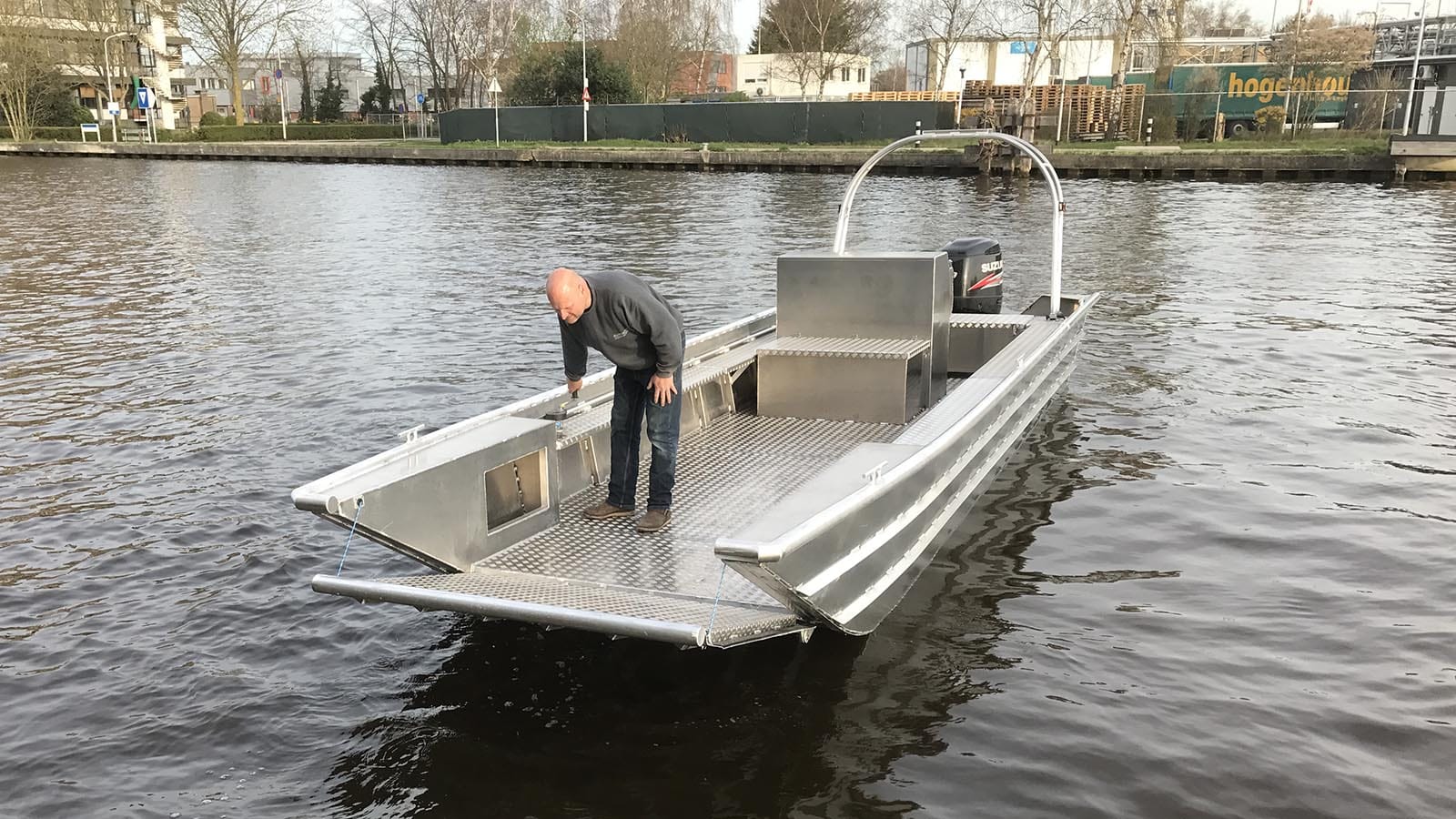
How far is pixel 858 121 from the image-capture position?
45969 mm

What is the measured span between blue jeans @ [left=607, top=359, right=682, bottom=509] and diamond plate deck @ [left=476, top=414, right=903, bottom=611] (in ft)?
0.57

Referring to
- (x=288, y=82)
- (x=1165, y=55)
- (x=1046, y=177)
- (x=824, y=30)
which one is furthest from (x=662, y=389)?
(x=288, y=82)

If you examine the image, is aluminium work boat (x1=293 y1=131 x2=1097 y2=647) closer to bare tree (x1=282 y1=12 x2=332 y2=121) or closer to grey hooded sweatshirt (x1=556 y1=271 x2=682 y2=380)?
grey hooded sweatshirt (x1=556 y1=271 x2=682 y2=380)

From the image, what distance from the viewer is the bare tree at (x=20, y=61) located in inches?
2227

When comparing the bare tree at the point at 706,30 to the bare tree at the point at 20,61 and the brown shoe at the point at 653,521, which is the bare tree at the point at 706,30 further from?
the brown shoe at the point at 653,521

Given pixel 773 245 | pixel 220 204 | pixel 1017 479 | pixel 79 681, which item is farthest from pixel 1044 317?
pixel 220 204

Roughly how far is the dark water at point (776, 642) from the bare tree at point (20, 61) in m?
53.5

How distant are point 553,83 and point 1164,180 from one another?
112ft

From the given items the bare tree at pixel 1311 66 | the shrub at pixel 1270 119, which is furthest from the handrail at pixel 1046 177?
the shrub at pixel 1270 119

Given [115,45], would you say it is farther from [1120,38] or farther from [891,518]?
[891,518]

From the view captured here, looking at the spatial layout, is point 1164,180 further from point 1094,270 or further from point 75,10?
point 75,10

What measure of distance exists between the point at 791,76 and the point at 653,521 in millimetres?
73745

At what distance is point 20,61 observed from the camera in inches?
2254

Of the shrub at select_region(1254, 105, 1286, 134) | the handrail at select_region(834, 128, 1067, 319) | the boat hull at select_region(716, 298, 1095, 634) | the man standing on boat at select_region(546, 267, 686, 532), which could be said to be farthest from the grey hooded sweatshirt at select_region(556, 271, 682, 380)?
the shrub at select_region(1254, 105, 1286, 134)
